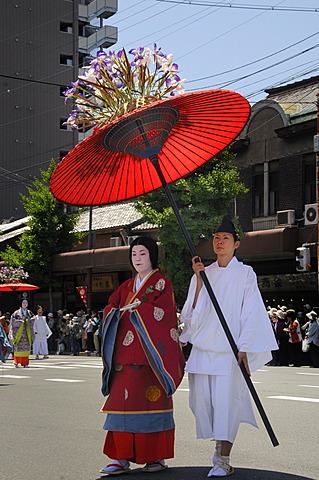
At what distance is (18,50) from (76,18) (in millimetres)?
6021

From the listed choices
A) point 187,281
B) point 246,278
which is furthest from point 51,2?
point 246,278

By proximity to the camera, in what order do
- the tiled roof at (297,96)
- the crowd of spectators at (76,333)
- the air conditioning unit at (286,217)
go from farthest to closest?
1. the crowd of spectators at (76,333)
2. the tiled roof at (297,96)
3. the air conditioning unit at (286,217)

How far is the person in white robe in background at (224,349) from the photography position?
20.6ft

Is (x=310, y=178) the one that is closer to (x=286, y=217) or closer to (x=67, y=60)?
(x=286, y=217)

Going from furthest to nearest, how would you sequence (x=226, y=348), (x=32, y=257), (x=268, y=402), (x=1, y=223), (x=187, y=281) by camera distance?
(x=1, y=223) < (x=32, y=257) < (x=187, y=281) < (x=268, y=402) < (x=226, y=348)

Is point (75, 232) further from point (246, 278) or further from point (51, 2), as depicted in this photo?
point (246, 278)

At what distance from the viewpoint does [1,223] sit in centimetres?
5616

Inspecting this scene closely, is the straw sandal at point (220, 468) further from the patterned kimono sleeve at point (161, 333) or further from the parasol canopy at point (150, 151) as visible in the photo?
the parasol canopy at point (150, 151)

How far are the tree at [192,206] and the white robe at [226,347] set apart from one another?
20387mm

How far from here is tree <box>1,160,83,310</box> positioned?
130 ft

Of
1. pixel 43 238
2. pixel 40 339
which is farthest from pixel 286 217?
pixel 43 238

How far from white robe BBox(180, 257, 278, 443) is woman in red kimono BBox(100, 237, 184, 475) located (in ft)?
0.69

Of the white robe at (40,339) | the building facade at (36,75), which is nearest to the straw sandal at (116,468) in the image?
the white robe at (40,339)

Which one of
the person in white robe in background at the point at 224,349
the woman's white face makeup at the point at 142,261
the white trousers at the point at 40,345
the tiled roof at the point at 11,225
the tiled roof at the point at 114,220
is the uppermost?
the tiled roof at the point at 11,225
